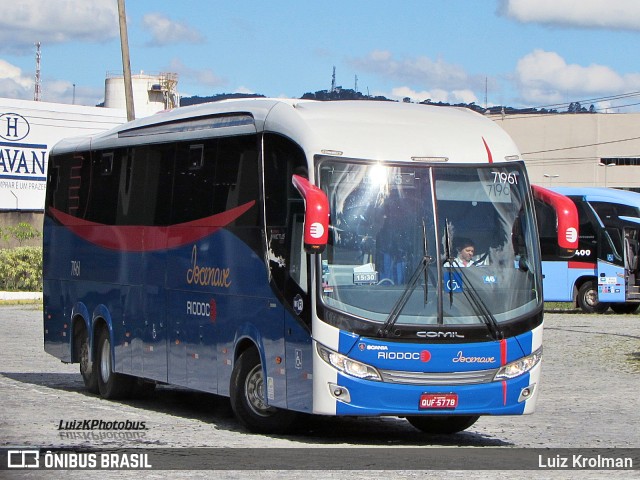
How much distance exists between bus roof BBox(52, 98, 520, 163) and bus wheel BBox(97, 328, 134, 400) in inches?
182

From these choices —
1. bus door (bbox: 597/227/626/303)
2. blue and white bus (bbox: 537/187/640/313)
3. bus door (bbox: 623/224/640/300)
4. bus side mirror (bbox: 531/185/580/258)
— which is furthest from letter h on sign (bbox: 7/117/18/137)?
bus side mirror (bbox: 531/185/580/258)

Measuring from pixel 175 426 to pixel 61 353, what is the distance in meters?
5.94

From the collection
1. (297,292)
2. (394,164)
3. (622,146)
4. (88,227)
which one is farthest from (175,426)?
(622,146)

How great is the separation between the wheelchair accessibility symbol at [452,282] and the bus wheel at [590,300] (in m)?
30.0

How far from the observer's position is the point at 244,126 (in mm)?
13914

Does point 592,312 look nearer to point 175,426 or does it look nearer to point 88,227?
point 88,227

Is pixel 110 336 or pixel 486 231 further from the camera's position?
pixel 110 336

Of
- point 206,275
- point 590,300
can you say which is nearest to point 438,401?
point 206,275

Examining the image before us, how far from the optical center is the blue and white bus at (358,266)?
12.1 m

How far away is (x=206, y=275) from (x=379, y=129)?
9.67 feet

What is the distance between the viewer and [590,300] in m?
41.8

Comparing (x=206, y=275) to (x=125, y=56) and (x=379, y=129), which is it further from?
(x=125, y=56)

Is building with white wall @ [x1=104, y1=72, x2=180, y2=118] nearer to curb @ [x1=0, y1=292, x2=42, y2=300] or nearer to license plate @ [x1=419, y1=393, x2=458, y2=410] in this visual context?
curb @ [x1=0, y1=292, x2=42, y2=300]

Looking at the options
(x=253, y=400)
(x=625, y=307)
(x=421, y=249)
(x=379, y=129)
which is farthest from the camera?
(x=625, y=307)
